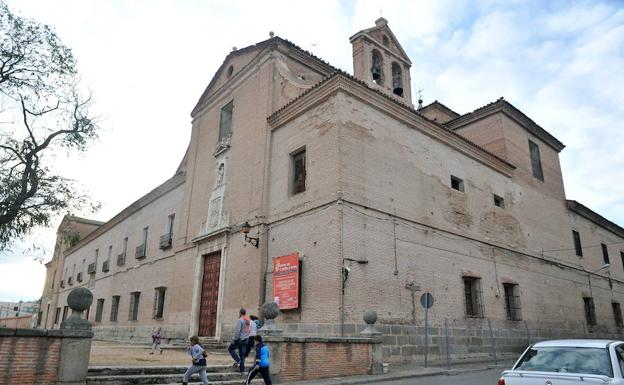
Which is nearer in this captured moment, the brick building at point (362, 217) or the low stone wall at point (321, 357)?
the low stone wall at point (321, 357)

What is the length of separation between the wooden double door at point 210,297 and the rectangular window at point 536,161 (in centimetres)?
1663

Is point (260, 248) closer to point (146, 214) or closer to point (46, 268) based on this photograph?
A: point (146, 214)

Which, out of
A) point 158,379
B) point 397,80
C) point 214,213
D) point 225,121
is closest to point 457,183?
point 397,80

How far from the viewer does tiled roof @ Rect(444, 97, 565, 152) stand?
21.9 metres

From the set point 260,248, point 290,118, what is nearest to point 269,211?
point 260,248

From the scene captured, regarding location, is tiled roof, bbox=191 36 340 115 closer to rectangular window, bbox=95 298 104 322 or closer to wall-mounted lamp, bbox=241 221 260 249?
wall-mounted lamp, bbox=241 221 260 249

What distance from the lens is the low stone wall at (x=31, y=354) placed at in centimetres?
693

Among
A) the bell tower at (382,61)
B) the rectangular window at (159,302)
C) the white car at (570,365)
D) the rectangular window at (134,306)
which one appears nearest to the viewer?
the white car at (570,365)

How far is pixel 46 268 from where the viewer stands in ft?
163

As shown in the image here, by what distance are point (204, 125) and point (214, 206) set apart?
5250mm

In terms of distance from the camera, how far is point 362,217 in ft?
44.5

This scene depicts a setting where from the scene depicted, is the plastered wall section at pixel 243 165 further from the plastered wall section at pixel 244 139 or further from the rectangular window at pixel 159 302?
the rectangular window at pixel 159 302

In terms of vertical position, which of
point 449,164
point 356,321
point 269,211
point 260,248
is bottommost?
point 356,321

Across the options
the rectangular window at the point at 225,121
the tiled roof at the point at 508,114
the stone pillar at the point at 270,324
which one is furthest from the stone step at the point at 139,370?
the tiled roof at the point at 508,114
